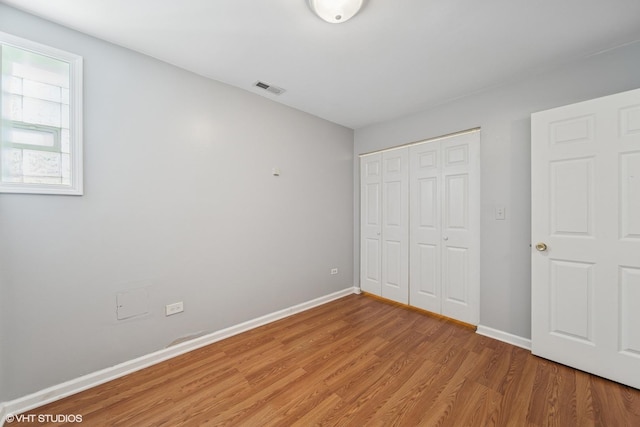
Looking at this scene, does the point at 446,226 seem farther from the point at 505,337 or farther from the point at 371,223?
the point at 505,337

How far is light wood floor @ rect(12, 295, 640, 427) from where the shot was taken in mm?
1494

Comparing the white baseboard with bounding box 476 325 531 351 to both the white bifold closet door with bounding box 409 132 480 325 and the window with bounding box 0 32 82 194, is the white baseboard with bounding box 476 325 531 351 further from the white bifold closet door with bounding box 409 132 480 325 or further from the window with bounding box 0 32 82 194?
the window with bounding box 0 32 82 194

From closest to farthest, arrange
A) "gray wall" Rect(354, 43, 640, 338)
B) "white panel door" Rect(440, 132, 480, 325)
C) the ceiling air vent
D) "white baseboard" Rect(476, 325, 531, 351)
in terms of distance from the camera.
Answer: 1. "gray wall" Rect(354, 43, 640, 338)
2. "white baseboard" Rect(476, 325, 531, 351)
3. the ceiling air vent
4. "white panel door" Rect(440, 132, 480, 325)

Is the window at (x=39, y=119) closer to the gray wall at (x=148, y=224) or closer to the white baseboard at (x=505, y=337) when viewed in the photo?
the gray wall at (x=148, y=224)

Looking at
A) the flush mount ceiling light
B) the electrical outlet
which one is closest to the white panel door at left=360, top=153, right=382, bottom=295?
Answer: the flush mount ceiling light

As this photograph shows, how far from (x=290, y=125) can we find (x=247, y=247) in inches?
61.2

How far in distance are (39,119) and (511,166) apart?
12.6 feet

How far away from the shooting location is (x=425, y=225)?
302 centimetres

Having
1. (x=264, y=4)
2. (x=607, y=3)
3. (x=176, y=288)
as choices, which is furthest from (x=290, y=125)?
(x=607, y=3)

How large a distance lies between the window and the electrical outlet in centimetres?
112

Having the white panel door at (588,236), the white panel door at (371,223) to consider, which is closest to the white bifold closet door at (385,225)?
the white panel door at (371,223)

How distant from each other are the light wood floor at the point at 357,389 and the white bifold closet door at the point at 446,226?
0.49 meters

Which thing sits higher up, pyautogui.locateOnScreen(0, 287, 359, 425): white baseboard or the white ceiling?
the white ceiling

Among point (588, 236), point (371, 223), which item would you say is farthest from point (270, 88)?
point (588, 236)
